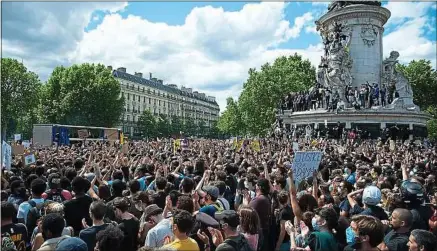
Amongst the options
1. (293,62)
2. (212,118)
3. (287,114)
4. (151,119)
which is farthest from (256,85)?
(212,118)

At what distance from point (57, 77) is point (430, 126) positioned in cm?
6563

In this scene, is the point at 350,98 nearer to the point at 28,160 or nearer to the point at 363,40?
the point at 363,40

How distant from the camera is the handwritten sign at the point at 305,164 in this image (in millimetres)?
8539

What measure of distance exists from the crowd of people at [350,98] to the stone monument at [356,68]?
0.09 m

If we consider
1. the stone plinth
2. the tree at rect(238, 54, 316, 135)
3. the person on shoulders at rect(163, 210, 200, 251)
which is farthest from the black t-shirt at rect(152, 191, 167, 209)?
the tree at rect(238, 54, 316, 135)

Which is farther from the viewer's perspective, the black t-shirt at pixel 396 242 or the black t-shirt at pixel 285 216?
the black t-shirt at pixel 285 216

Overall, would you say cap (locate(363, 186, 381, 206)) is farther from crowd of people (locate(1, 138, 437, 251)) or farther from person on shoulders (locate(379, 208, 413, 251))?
person on shoulders (locate(379, 208, 413, 251))

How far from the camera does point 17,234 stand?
5.15m

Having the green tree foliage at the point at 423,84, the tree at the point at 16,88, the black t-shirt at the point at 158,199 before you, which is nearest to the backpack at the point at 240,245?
the black t-shirt at the point at 158,199

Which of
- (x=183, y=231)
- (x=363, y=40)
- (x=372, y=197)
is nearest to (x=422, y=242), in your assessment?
(x=372, y=197)

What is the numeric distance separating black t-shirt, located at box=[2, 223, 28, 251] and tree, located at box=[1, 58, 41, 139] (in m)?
57.6

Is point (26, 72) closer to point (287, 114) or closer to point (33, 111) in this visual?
point (33, 111)

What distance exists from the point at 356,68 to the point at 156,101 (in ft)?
309

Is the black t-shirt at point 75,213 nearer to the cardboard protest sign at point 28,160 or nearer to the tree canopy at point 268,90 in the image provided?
the cardboard protest sign at point 28,160
